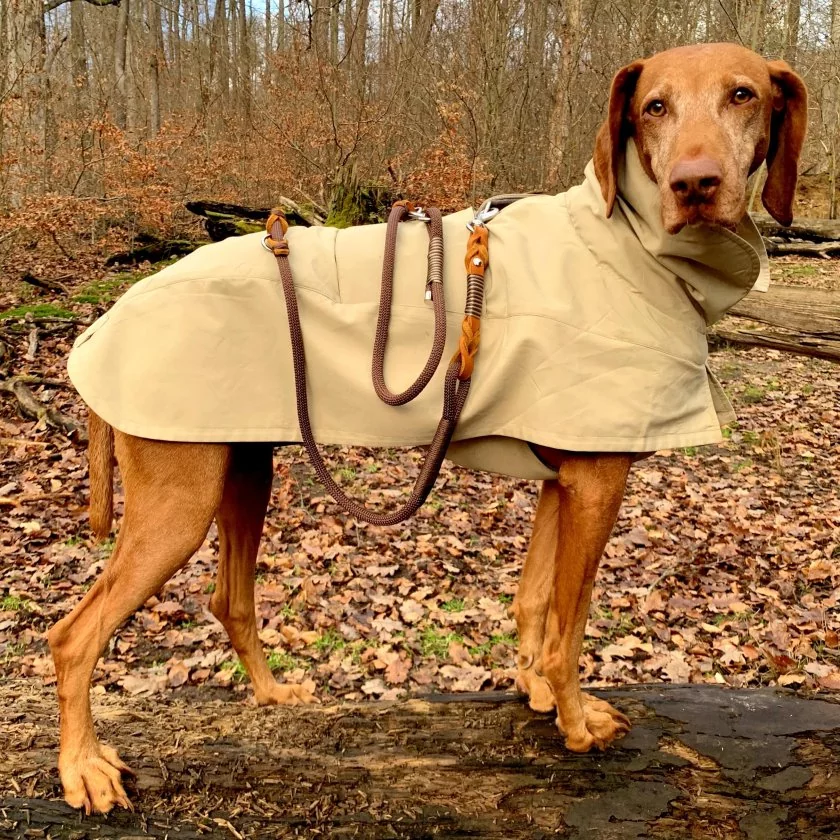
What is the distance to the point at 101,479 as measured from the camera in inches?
110

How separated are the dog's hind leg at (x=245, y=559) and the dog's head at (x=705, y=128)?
1658mm

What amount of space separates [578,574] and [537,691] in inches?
24.8

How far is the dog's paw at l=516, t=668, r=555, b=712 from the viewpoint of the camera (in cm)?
288

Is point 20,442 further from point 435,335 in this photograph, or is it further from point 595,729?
point 595,729

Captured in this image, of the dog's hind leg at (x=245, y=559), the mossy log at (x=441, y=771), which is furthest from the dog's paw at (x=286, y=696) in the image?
the mossy log at (x=441, y=771)

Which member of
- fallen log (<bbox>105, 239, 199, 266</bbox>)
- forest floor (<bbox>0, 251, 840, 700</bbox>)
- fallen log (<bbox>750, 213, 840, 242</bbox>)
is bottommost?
forest floor (<bbox>0, 251, 840, 700</bbox>)

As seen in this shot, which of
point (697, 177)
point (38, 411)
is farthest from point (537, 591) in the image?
point (38, 411)

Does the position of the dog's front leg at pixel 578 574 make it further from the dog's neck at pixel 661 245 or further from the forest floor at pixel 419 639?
the dog's neck at pixel 661 245

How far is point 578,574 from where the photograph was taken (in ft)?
8.33

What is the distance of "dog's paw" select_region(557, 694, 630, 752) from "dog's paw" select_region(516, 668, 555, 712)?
125mm

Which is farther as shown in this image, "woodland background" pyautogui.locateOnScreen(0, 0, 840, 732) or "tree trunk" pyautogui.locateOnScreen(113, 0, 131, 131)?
"tree trunk" pyautogui.locateOnScreen(113, 0, 131, 131)

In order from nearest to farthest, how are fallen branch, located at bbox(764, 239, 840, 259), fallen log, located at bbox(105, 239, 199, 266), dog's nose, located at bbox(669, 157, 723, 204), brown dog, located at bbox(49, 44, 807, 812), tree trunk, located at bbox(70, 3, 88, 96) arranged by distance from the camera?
dog's nose, located at bbox(669, 157, 723, 204)
brown dog, located at bbox(49, 44, 807, 812)
fallen log, located at bbox(105, 239, 199, 266)
fallen branch, located at bbox(764, 239, 840, 259)
tree trunk, located at bbox(70, 3, 88, 96)

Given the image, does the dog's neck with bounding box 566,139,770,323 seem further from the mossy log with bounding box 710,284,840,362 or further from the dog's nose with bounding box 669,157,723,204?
the mossy log with bounding box 710,284,840,362

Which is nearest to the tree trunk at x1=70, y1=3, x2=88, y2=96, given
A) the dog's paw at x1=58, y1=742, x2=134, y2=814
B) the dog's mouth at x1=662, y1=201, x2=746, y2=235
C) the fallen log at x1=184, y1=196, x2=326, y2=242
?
the fallen log at x1=184, y1=196, x2=326, y2=242
